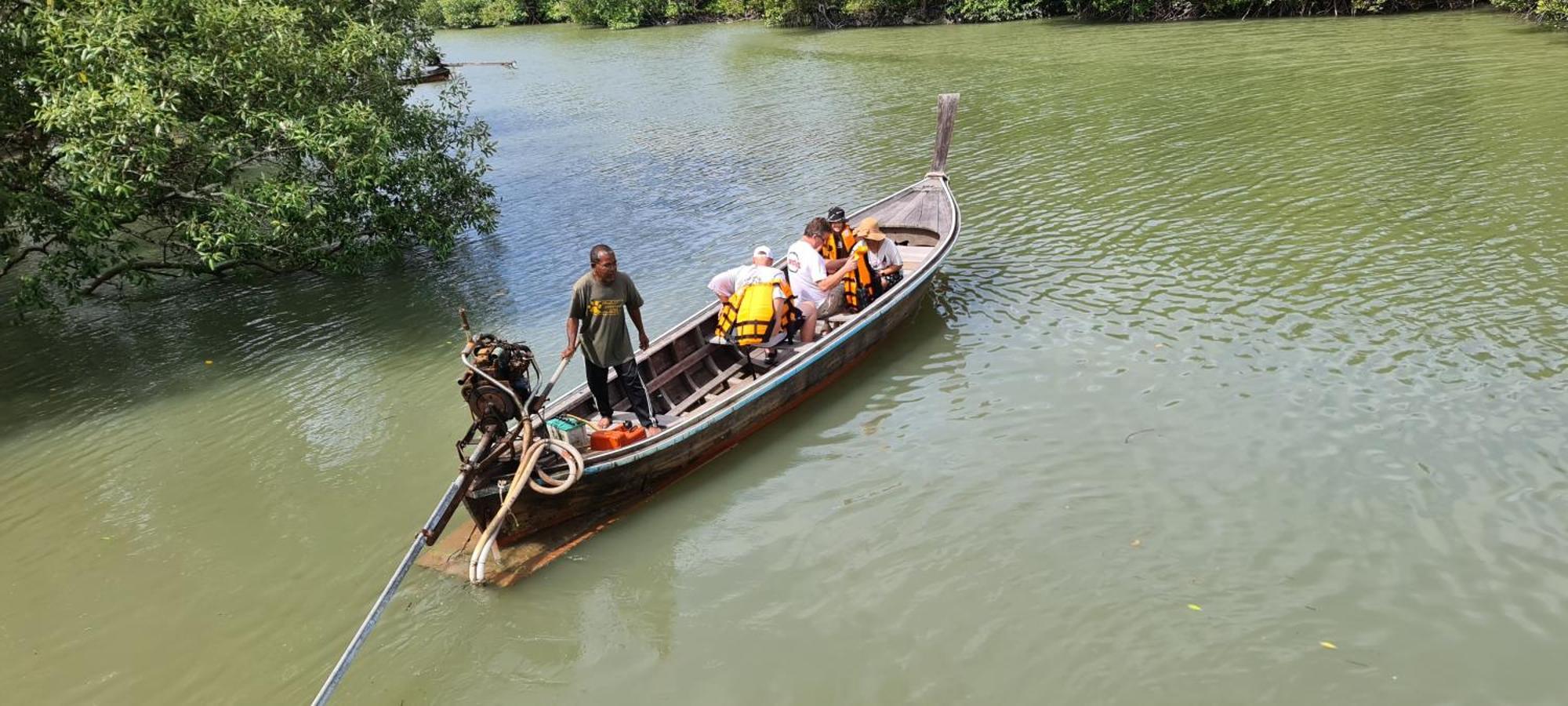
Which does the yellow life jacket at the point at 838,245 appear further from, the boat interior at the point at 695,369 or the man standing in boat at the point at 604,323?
the man standing in boat at the point at 604,323

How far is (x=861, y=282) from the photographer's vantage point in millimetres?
9633

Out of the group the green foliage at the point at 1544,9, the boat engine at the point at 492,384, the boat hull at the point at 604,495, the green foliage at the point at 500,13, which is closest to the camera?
the boat engine at the point at 492,384

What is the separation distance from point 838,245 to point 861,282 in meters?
0.71

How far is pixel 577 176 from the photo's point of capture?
64.3ft

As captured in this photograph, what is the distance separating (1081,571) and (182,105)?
442 inches

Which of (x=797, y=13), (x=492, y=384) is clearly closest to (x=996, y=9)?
(x=797, y=13)

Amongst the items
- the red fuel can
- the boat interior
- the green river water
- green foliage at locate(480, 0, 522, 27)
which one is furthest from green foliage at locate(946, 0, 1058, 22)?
green foliage at locate(480, 0, 522, 27)

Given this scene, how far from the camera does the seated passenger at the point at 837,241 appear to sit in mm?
10062

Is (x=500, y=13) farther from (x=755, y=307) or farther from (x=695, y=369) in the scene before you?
(x=755, y=307)

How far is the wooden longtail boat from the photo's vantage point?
6.57 meters

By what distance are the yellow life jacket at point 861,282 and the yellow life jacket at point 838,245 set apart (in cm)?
37

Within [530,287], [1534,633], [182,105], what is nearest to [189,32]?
[182,105]

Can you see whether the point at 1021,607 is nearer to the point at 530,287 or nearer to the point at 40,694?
the point at 40,694

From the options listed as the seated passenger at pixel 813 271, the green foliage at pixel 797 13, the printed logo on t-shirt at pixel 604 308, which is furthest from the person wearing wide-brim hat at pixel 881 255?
the green foliage at pixel 797 13
